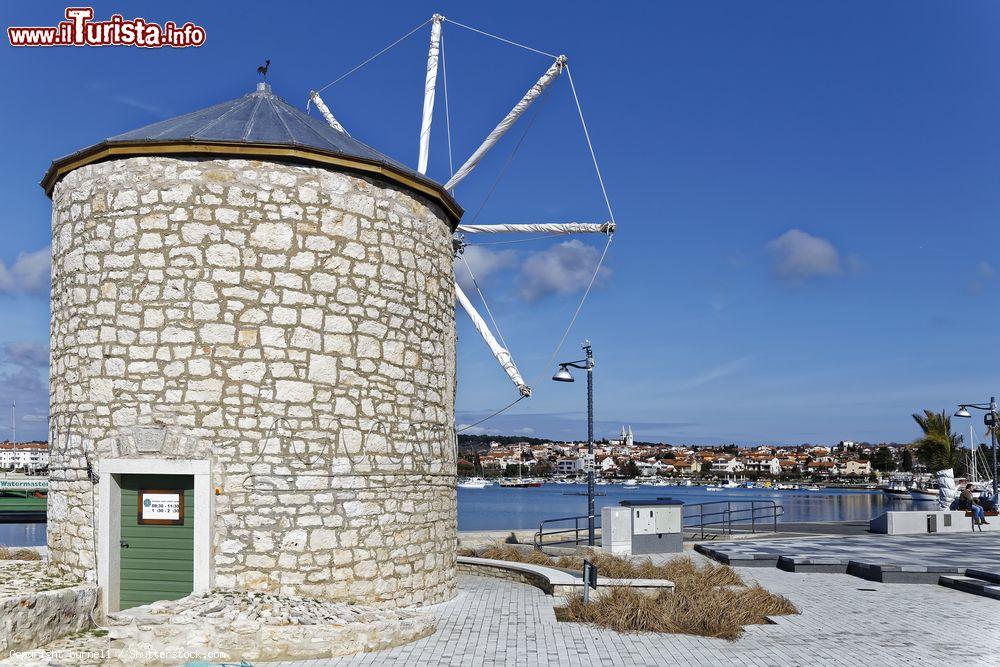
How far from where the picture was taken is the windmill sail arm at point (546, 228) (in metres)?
26.4

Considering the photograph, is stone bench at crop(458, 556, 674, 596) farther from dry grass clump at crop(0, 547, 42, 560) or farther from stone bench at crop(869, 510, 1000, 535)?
stone bench at crop(869, 510, 1000, 535)

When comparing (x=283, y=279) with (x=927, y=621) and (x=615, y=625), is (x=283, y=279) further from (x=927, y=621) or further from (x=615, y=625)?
(x=927, y=621)

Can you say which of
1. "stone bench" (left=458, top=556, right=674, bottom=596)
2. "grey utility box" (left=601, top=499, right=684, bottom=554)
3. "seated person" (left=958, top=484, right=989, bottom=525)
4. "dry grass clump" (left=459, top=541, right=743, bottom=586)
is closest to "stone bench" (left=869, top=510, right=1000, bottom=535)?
"seated person" (left=958, top=484, right=989, bottom=525)

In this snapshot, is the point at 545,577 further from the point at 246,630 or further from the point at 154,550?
the point at 154,550

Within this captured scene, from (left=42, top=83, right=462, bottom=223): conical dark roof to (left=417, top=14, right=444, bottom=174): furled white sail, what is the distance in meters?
14.1

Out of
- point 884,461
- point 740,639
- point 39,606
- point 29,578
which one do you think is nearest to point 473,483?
point 884,461

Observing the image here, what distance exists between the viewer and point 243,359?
34.3 ft

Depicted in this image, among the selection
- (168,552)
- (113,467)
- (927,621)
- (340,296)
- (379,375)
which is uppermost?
(340,296)

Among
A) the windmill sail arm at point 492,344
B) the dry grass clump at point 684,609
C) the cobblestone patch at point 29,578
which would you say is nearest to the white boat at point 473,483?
the windmill sail arm at point 492,344

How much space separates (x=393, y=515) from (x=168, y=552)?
2817 millimetres

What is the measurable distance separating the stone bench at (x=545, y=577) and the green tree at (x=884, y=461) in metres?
183

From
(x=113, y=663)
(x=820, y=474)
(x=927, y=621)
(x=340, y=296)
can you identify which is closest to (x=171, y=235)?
(x=340, y=296)

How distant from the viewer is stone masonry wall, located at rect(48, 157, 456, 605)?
1038 cm

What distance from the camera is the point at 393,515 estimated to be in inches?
449
